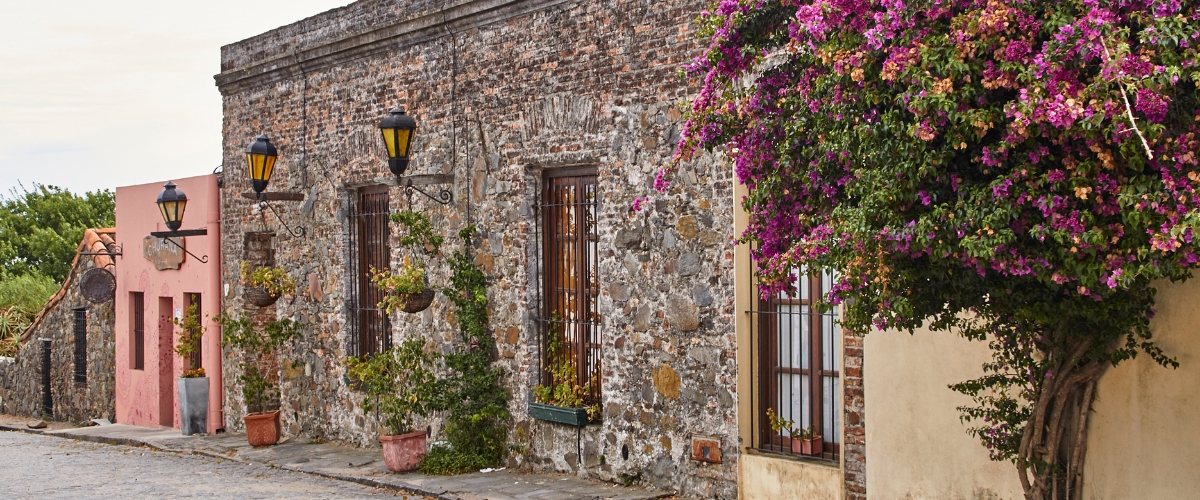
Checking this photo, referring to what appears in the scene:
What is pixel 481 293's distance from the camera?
34.3 ft

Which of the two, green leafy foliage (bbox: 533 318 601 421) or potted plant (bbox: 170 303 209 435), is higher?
green leafy foliage (bbox: 533 318 601 421)

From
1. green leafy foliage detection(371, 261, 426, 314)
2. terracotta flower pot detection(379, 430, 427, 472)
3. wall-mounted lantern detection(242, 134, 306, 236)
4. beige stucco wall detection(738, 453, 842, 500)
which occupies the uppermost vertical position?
wall-mounted lantern detection(242, 134, 306, 236)

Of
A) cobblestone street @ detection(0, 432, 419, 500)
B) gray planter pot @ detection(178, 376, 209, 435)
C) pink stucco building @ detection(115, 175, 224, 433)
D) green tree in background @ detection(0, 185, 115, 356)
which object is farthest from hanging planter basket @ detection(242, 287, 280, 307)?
green tree in background @ detection(0, 185, 115, 356)

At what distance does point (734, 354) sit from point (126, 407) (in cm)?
1120

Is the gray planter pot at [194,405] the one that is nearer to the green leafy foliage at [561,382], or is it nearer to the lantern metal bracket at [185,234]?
the lantern metal bracket at [185,234]

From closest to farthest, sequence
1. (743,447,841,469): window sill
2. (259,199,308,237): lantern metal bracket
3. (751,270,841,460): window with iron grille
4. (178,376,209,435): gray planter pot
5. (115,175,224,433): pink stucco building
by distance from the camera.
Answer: (743,447,841,469): window sill, (751,270,841,460): window with iron grille, (259,199,308,237): lantern metal bracket, (178,376,209,435): gray planter pot, (115,175,224,433): pink stucco building

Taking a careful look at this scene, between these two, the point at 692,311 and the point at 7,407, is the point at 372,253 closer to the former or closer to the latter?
the point at 692,311

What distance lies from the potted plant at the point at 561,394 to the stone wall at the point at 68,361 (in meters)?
9.61

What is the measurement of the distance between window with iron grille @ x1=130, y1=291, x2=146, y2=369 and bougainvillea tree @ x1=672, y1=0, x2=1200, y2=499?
12.6 meters

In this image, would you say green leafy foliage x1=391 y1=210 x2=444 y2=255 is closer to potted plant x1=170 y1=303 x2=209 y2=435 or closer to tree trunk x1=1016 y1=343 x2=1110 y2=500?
potted plant x1=170 y1=303 x2=209 y2=435

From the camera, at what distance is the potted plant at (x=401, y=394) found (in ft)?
34.2

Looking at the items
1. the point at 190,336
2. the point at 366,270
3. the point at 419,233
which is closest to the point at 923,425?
the point at 419,233

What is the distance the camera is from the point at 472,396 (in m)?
10.4

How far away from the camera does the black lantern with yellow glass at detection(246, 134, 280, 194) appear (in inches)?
483
